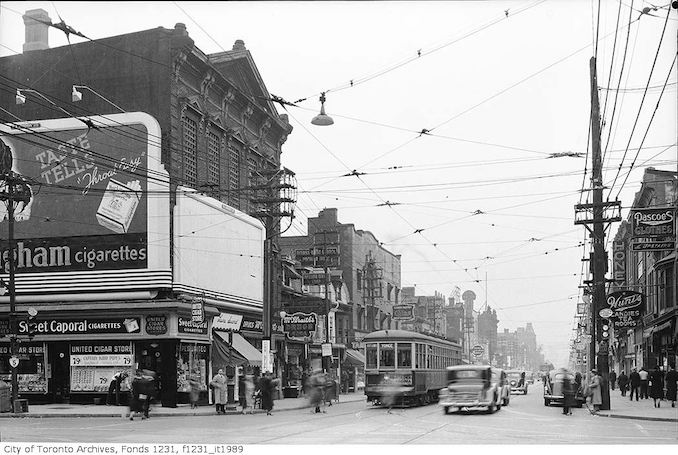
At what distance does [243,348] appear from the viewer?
3997 centimetres

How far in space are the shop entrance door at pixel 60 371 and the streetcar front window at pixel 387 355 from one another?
509 inches

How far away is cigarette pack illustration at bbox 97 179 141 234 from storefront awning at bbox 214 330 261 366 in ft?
21.8

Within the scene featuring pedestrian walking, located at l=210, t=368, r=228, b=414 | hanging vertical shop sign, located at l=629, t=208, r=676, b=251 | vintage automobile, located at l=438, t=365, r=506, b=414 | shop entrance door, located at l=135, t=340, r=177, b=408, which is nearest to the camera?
vintage automobile, located at l=438, t=365, r=506, b=414

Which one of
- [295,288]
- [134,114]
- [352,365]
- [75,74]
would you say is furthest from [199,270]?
[352,365]

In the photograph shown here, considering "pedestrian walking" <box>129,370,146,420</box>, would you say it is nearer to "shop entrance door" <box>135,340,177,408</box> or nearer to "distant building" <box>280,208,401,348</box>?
"shop entrance door" <box>135,340,177,408</box>

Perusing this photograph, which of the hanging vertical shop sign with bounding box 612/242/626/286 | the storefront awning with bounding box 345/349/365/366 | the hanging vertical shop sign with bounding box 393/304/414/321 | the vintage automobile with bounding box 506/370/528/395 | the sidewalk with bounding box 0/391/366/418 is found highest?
the hanging vertical shop sign with bounding box 612/242/626/286

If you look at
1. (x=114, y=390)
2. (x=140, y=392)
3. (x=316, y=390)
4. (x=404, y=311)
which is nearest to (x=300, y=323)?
(x=114, y=390)

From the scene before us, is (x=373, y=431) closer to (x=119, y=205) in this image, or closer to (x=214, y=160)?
(x=119, y=205)

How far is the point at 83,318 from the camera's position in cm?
3559

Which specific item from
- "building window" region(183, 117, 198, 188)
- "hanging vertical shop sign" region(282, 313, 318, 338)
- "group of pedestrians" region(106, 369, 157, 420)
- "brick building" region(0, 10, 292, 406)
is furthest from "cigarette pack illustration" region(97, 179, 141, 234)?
"hanging vertical shop sign" region(282, 313, 318, 338)

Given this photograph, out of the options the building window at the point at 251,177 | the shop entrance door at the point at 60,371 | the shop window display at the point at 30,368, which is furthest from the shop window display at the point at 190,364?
the building window at the point at 251,177

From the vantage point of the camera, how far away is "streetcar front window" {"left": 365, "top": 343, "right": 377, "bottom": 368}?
34562 millimetres

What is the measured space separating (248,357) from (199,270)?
493 centimetres

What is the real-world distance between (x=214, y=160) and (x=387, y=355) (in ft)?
42.3
